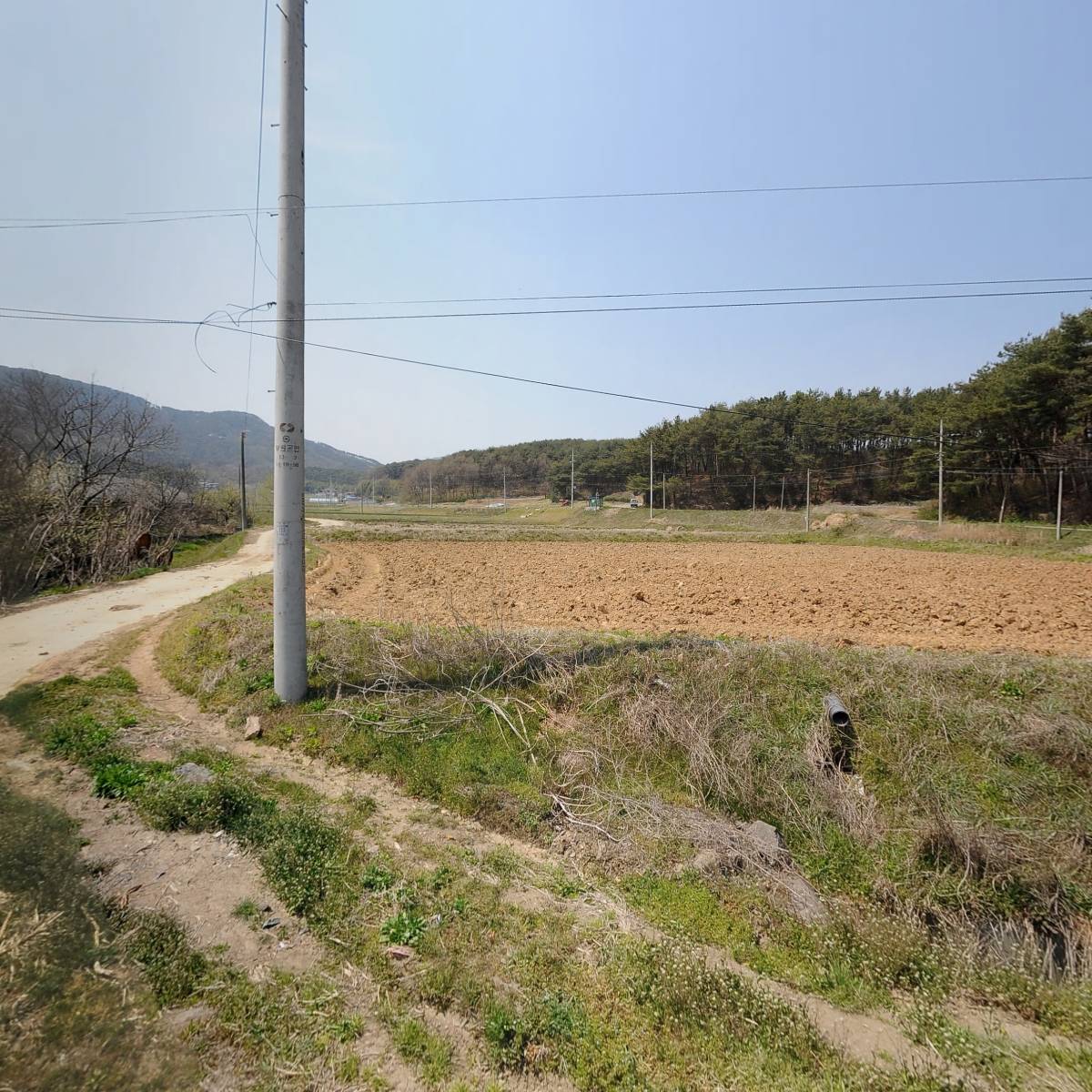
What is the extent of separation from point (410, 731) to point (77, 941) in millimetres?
3654

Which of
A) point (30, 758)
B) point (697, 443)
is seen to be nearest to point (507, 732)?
point (30, 758)

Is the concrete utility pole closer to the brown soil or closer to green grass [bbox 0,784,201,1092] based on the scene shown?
the brown soil

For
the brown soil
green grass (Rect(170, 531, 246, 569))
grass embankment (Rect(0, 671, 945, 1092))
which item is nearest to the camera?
grass embankment (Rect(0, 671, 945, 1092))

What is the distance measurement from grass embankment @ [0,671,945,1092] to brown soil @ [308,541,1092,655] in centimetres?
505

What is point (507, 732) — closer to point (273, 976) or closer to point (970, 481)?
point (273, 976)

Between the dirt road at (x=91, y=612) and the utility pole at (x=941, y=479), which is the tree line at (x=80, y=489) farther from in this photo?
the utility pole at (x=941, y=479)

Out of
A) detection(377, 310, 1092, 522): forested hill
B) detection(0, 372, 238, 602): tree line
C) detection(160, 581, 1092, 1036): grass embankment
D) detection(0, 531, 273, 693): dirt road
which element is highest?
detection(377, 310, 1092, 522): forested hill

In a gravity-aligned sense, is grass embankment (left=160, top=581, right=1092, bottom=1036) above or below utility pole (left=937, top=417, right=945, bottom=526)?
below

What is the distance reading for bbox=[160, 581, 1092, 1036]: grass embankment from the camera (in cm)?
423

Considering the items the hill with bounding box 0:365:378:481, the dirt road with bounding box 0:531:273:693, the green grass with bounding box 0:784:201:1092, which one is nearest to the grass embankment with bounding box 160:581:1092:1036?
the dirt road with bounding box 0:531:273:693

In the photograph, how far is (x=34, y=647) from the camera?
320 inches

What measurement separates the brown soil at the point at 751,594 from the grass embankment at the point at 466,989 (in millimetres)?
5048

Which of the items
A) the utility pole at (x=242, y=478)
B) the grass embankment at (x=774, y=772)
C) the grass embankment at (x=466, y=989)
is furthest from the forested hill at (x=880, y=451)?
the utility pole at (x=242, y=478)

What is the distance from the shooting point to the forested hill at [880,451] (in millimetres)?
40062
